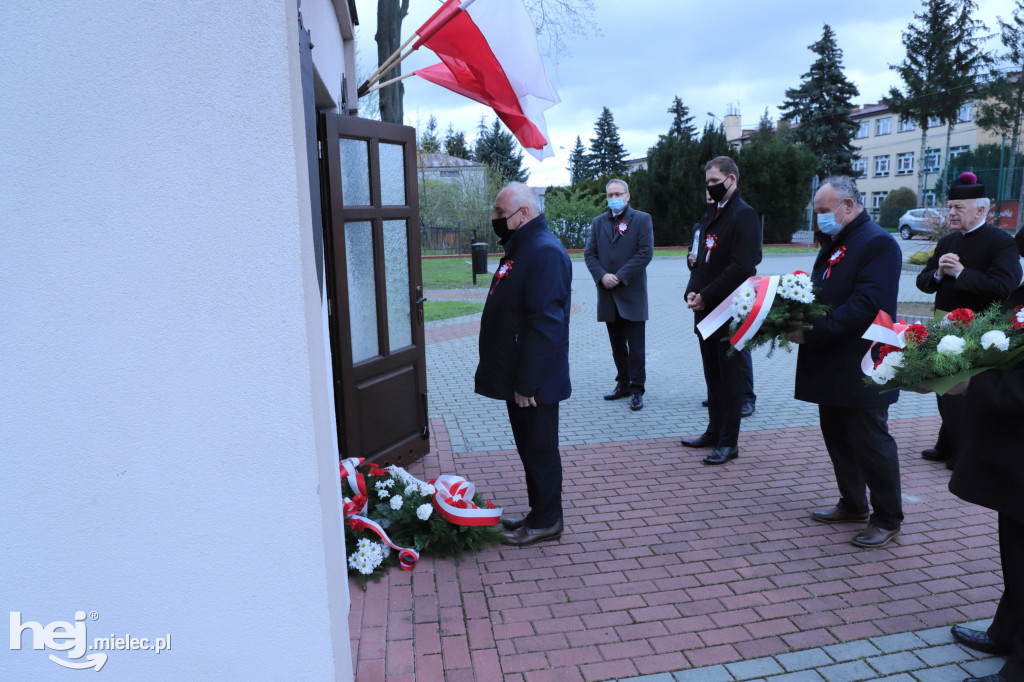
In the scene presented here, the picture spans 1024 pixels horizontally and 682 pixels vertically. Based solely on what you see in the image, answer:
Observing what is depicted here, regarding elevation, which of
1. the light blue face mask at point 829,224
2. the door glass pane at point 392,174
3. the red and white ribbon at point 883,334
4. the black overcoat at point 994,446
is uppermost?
the door glass pane at point 392,174

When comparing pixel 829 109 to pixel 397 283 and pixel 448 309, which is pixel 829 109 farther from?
pixel 397 283

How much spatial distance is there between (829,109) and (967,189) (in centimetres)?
4917

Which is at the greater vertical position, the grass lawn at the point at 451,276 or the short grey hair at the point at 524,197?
the short grey hair at the point at 524,197

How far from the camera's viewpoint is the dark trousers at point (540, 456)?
405cm

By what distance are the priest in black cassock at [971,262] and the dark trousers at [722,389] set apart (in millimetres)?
1335

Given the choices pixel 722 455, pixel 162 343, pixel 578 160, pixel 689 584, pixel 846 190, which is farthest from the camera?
pixel 578 160

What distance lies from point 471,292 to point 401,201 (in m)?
13.5

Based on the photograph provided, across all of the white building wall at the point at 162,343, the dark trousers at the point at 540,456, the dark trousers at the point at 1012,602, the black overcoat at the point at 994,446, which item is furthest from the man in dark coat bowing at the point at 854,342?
the white building wall at the point at 162,343

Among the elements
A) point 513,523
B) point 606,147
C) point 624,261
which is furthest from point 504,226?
point 606,147

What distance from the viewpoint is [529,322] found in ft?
12.8

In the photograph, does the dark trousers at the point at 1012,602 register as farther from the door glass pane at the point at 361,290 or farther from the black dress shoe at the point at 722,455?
the door glass pane at the point at 361,290

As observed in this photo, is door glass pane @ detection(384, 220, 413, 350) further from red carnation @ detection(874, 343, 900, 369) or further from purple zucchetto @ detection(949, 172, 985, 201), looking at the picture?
purple zucchetto @ detection(949, 172, 985, 201)

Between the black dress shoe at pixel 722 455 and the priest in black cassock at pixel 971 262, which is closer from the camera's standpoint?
the priest in black cassock at pixel 971 262

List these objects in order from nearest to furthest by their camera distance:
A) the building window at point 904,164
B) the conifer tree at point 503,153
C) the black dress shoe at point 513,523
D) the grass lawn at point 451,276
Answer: the black dress shoe at point 513,523 < the grass lawn at point 451,276 < the conifer tree at point 503,153 < the building window at point 904,164
